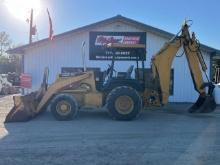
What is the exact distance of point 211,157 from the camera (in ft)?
31.5

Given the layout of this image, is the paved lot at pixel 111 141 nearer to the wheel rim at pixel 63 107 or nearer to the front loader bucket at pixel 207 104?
the front loader bucket at pixel 207 104

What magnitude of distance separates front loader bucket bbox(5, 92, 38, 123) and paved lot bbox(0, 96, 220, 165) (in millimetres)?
499

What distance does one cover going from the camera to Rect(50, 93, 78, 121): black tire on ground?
53.6 ft

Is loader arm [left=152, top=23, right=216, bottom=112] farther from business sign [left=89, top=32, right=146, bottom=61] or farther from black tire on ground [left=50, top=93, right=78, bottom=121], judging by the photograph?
business sign [left=89, top=32, right=146, bottom=61]

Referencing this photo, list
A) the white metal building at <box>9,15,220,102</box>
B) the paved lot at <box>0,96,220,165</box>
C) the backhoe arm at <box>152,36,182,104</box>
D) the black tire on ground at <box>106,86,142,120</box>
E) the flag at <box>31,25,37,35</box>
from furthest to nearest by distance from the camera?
the flag at <box>31,25,37,35</box> → the white metal building at <box>9,15,220,102</box> → the backhoe arm at <box>152,36,182,104</box> → the black tire on ground at <box>106,86,142,120</box> → the paved lot at <box>0,96,220,165</box>

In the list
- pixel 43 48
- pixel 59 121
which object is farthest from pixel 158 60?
pixel 43 48

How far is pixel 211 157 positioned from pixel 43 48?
17.7 meters

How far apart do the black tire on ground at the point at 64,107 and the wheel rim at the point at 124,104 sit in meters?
1.51

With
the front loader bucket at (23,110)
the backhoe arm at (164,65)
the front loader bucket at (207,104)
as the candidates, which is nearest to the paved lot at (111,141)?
the front loader bucket at (207,104)

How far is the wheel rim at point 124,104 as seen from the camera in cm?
1633

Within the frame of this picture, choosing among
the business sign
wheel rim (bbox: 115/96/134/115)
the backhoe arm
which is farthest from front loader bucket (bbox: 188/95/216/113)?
the business sign

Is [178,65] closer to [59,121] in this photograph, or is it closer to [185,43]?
[185,43]

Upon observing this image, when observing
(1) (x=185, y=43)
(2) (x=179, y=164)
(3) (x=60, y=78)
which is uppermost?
(1) (x=185, y=43)

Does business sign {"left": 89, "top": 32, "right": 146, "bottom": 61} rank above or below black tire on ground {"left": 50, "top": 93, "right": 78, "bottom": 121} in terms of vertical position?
above
